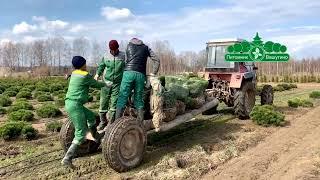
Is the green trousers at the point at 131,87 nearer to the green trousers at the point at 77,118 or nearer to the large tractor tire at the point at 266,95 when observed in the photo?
the green trousers at the point at 77,118

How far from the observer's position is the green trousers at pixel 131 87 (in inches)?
315

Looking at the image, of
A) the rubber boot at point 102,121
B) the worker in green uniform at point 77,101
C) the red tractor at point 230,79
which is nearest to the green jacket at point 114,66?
Answer: the rubber boot at point 102,121

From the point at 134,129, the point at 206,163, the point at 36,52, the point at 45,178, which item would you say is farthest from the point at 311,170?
the point at 36,52

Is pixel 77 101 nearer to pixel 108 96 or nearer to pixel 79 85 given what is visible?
pixel 79 85

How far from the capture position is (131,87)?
808 cm

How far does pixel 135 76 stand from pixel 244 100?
240 inches

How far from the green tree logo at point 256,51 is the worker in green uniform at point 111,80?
6307 mm

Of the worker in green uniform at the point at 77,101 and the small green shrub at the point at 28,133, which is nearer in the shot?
the worker in green uniform at the point at 77,101

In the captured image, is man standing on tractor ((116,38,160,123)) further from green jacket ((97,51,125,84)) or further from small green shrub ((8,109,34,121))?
small green shrub ((8,109,34,121))

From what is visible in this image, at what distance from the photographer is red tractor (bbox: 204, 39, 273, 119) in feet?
43.2

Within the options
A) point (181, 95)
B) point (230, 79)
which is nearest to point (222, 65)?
point (230, 79)

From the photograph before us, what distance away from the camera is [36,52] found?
3135 inches

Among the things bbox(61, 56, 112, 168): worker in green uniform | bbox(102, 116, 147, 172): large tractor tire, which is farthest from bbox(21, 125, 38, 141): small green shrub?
bbox(102, 116, 147, 172): large tractor tire

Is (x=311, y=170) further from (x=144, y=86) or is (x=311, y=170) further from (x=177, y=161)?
(x=144, y=86)
